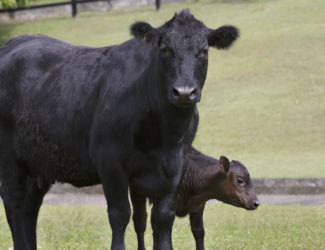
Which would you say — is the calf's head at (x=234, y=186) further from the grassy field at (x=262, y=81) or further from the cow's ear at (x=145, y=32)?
the grassy field at (x=262, y=81)

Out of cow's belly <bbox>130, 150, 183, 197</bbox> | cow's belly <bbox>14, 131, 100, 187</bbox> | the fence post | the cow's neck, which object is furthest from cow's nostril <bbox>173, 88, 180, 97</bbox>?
the fence post

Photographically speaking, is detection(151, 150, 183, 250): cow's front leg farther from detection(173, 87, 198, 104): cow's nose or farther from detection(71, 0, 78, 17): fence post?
detection(71, 0, 78, 17): fence post

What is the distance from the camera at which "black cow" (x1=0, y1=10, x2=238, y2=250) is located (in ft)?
19.7

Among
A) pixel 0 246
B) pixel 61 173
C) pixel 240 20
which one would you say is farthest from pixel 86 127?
pixel 240 20

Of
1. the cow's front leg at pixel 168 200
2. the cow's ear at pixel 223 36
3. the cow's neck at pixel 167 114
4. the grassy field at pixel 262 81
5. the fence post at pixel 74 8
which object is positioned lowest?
the fence post at pixel 74 8

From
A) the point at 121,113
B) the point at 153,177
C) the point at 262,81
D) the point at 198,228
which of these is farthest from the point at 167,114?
the point at 262,81

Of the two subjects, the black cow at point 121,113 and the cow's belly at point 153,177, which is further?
the cow's belly at point 153,177

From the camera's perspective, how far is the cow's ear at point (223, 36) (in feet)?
20.3

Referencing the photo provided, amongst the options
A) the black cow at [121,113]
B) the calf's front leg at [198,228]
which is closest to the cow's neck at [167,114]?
the black cow at [121,113]

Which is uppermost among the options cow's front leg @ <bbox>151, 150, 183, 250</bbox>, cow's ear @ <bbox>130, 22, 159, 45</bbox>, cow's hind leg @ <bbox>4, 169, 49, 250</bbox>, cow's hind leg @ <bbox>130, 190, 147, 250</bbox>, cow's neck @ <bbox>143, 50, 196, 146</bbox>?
cow's ear @ <bbox>130, 22, 159, 45</bbox>

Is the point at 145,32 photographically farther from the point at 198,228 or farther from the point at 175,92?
the point at 198,228

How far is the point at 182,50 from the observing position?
5910mm

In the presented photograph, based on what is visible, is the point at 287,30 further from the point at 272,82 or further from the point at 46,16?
the point at 46,16

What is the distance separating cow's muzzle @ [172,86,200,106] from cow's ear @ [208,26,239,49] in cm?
68
